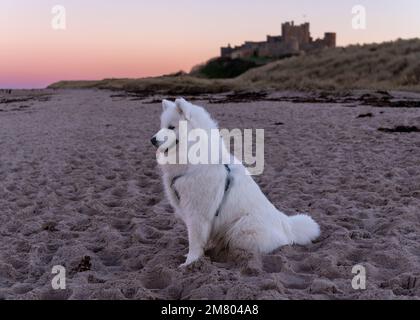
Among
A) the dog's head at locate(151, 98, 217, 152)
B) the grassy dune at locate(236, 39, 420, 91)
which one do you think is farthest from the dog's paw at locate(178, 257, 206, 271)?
the grassy dune at locate(236, 39, 420, 91)

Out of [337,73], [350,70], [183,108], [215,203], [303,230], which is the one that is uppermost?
[350,70]

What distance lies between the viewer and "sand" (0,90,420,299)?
390 cm

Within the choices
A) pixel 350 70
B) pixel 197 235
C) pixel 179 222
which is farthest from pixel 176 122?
pixel 350 70

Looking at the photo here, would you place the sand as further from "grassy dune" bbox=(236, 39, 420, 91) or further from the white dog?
"grassy dune" bbox=(236, 39, 420, 91)

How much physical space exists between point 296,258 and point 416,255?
1.08 m

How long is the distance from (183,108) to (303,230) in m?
1.74

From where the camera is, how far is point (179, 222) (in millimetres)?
5957

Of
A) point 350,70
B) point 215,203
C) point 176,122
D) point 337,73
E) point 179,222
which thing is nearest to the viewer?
point 176,122

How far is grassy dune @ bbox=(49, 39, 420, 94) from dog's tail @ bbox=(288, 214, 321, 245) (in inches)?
886

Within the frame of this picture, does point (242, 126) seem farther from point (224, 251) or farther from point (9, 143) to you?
point (224, 251)

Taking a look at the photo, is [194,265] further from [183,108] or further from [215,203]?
[183,108]

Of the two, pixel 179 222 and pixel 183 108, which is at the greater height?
pixel 183 108

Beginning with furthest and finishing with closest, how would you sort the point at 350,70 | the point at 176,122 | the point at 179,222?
the point at 350,70 → the point at 179,222 → the point at 176,122
